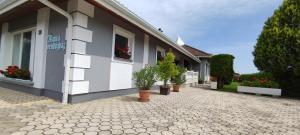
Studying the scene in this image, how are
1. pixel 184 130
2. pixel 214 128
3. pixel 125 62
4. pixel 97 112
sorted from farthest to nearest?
pixel 125 62
pixel 97 112
pixel 214 128
pixel 184 130

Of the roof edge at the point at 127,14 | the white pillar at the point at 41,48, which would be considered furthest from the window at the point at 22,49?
the roof edge at the point at 127,14

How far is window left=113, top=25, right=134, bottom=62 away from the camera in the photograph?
686cm

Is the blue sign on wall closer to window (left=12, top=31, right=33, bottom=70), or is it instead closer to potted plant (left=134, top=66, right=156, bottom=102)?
window (left=12, top=31, right=33, bottom=70)

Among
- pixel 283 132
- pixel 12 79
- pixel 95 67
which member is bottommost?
pixel 283 132

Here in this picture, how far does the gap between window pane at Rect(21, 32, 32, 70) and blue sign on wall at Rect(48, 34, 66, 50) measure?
5.35 ft

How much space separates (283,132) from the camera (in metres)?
3.74

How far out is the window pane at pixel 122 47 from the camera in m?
6.94

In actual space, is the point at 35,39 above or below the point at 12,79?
above

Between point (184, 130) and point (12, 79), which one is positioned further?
point (12, 79)

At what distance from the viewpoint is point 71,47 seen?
500 centimetres

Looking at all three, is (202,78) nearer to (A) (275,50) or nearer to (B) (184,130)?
(A) (275,50)

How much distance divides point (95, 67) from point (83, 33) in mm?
1122

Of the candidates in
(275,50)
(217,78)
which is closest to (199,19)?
(217,78)

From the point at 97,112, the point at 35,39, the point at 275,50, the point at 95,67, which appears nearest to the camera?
the point at 97,112
